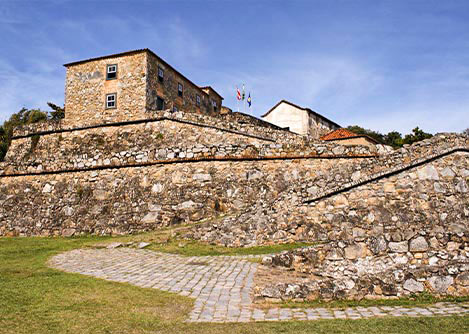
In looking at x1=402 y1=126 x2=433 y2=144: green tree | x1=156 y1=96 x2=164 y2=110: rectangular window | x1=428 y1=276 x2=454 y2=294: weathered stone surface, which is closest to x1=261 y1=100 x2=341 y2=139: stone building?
x1=402 y1=126 x2=433 y2=144: green tree

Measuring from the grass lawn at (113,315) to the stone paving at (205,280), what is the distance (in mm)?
364

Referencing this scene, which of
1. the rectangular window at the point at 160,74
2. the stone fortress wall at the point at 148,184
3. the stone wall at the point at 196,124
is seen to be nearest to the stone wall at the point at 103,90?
the stone wall at the point at 196,124

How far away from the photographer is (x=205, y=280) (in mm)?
8047

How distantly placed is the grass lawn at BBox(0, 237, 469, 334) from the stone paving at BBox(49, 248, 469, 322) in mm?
364

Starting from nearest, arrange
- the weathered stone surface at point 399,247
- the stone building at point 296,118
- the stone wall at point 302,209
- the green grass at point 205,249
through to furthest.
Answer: the weathered stone surface at point 399,247 → the green grass at point 205,249 → the stone wall at point 302,209 → the stone building at point 296,118

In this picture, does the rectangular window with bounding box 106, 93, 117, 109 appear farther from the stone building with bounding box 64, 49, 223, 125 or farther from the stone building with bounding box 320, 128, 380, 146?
the stone building with bounding box 320, 128, 380, 146

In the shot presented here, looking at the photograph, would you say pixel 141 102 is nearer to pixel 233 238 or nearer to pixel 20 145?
pixel 20 145

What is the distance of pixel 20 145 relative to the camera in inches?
1220

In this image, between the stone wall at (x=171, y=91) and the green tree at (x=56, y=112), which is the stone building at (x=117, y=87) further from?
the green tree at (x=56, y=112)

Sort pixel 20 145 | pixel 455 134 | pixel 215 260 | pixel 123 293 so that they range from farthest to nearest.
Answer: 1. pixel 20 145
2. pixel 455 134
3. pixel 215 260
4. pixel 123 293

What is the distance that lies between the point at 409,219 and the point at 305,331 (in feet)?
28.1

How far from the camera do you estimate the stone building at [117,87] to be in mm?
28625

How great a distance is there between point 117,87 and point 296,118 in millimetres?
25731

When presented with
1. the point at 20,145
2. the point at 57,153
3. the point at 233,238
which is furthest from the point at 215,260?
the point at 20,145
